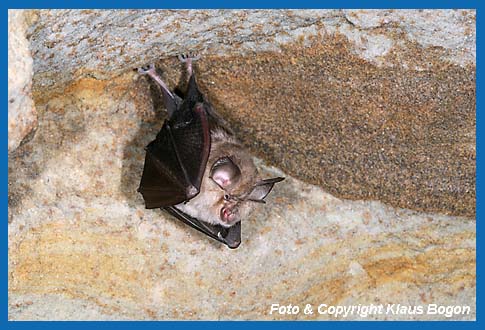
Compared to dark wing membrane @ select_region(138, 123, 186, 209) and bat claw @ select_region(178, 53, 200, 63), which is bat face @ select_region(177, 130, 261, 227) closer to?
dark wing membrane @ select_region(138, 123, 186, 209)

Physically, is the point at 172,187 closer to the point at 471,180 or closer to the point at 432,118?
the point at 432,118

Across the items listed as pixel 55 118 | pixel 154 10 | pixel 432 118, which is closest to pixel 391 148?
pixel 432 118

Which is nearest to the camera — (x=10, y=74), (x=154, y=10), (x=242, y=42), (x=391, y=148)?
(x=10, y=74)

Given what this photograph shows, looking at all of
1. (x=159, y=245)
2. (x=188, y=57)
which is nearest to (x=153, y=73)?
(x=188, y=57)

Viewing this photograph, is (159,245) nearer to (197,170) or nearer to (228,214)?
(228,214)

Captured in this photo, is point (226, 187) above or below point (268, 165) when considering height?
above
